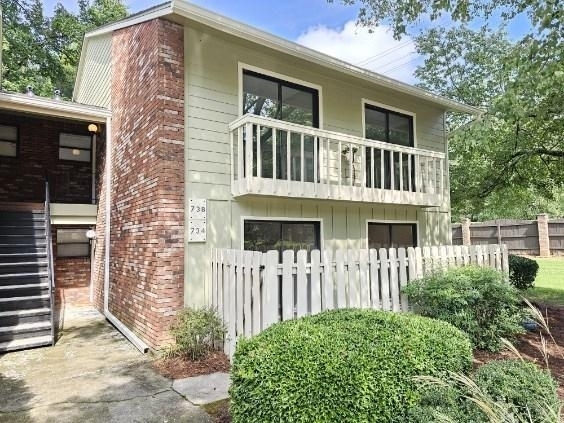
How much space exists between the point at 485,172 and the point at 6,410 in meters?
12.5

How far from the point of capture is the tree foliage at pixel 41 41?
16547 mm

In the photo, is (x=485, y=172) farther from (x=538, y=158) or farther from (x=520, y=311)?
(x=520, y=311)

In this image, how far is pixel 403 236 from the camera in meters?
9.20

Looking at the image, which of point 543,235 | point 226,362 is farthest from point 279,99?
point 543,235

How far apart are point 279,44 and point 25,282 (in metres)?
6.29

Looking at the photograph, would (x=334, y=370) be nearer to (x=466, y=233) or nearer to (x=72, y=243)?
(x=72, y=243)

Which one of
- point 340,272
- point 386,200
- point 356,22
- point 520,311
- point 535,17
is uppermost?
point 356,22

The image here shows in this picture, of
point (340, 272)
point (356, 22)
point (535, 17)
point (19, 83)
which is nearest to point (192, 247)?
point (340, 272)

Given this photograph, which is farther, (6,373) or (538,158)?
(538,158)

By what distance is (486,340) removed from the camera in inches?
217

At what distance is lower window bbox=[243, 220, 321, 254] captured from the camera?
6684 mm

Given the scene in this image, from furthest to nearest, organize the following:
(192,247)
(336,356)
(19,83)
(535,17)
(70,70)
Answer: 1. (70,70)
2. (19,83)
3. (192,247)
4. (535,17)
5. (336,356)

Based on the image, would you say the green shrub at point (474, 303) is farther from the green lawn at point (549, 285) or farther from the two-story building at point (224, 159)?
the green lawn at point (549, 285)

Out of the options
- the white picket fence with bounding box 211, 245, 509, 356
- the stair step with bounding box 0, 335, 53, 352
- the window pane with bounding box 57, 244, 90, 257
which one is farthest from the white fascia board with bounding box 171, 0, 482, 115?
the window pane with bounding box 57, 244, 90, 257
